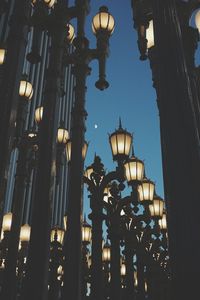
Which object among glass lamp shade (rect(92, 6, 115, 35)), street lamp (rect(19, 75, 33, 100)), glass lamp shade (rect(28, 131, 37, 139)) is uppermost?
glass lamp shade (rect(92, 6, 115, 35))

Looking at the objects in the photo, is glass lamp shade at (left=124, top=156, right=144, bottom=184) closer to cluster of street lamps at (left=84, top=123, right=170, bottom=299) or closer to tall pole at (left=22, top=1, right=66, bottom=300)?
cluster of street lamps at (left=84, top=123, right=170, bottom=299)

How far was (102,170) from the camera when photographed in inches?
349

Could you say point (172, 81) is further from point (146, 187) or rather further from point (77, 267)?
point (146, 187)

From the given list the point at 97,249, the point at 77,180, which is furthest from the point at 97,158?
the point at 97,249

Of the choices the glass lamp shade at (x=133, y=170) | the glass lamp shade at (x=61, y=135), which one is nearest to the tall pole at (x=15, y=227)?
the glass lamp shade at (x=61, y=135)

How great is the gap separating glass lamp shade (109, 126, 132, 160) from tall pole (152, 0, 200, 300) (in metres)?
3.89

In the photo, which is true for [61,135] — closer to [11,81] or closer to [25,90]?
[25,90]

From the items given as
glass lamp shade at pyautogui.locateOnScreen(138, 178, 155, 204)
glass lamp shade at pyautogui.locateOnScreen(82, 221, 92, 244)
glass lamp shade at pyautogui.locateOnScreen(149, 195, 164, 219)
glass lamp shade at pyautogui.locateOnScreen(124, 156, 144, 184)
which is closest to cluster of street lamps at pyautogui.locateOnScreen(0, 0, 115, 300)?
glass lamp shade at pyautogui.locateOnScreen(124, 156, 144, 184)

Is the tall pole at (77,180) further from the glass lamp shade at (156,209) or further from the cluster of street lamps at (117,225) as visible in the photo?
the glass lamp shade at (156,209)

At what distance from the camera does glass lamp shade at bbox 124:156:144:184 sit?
371 inches

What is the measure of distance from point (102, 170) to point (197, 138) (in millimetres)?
4991

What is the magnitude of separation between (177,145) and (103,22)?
262 inches

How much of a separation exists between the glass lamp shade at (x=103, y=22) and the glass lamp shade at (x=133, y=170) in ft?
10.9

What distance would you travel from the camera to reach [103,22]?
980cm
